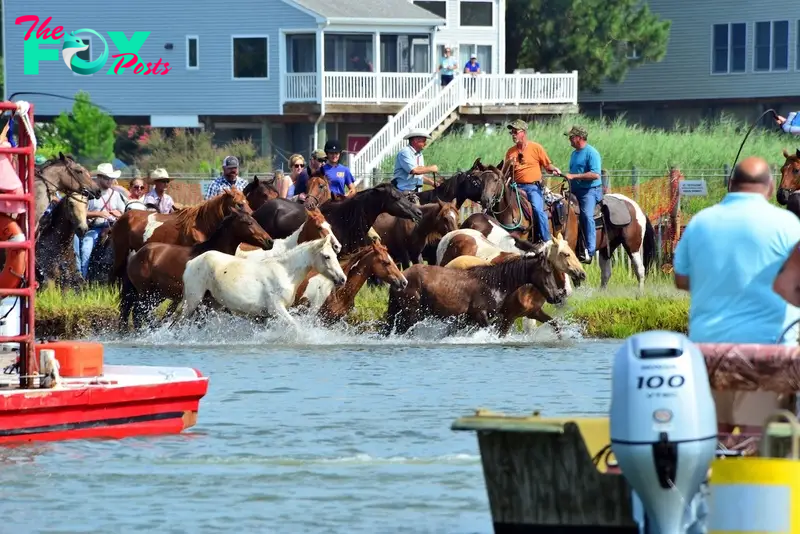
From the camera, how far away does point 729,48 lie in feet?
201

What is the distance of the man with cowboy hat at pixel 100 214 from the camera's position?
2692 centimetres

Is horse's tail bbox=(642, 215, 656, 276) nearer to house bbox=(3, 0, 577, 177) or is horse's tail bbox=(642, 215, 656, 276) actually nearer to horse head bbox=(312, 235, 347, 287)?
horse head bbox=(312, 235, 347, 287)

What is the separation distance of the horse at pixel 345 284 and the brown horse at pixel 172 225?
62.8 inches

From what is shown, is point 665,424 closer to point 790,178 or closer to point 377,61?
point 790,178

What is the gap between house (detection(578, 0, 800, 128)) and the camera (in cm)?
5981

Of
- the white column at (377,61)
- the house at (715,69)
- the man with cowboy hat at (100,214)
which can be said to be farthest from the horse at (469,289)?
the house at (715,69)

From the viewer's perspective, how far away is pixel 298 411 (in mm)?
17125

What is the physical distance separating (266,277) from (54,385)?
824cm

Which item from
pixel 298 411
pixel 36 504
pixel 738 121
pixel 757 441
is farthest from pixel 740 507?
pixel 738 121

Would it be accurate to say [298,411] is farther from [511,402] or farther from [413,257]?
[413,257]

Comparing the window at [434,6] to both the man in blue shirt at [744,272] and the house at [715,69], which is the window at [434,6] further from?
the man in blue shirt at [744,272]

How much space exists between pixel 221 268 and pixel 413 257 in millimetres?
4166

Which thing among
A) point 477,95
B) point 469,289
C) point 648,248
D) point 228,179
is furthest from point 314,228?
point 477,95

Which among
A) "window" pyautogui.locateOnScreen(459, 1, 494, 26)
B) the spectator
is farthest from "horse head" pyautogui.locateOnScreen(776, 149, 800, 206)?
"window" pyautogui.locateOnScreen(459, 1, 494, 26)
